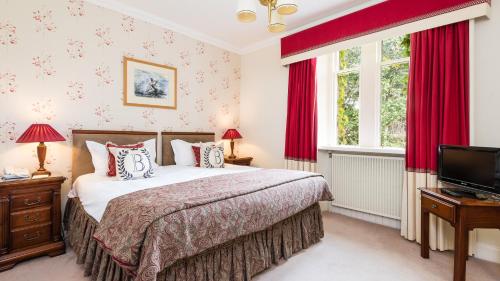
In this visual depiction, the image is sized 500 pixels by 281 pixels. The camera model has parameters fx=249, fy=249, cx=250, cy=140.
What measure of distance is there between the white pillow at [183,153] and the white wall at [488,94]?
3.11 m

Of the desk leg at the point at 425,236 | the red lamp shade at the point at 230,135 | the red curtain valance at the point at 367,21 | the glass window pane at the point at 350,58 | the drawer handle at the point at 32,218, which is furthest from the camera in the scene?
the red lamp shade at the point at 230,135

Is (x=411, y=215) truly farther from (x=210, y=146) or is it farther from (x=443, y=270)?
(x=210, y=146)

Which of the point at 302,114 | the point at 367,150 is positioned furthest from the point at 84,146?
the point at 367,150

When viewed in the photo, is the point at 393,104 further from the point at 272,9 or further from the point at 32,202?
the point at 32,202

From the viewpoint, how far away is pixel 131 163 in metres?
2.40

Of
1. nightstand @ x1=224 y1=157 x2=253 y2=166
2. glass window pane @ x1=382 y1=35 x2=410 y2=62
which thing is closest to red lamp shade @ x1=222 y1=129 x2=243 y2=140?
nightstand @ x1=224 y1=157 x2=253 y2=166

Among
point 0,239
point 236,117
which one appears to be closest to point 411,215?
point 236,117

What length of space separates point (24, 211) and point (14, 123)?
2.93ft

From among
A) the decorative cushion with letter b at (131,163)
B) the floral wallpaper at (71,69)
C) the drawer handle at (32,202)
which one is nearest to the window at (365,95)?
the floral wallpaper at (71,69)

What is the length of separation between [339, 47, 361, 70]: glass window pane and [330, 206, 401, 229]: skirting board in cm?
200

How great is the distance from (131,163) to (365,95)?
293 centimetres

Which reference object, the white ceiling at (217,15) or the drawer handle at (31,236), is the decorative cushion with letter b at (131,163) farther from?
the white ceiling at (217,15)

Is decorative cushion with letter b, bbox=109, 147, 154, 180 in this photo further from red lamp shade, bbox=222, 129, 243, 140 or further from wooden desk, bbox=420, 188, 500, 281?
wooden desk, bbox=420, 188, 500, 281

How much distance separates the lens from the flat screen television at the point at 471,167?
1.94 meters
